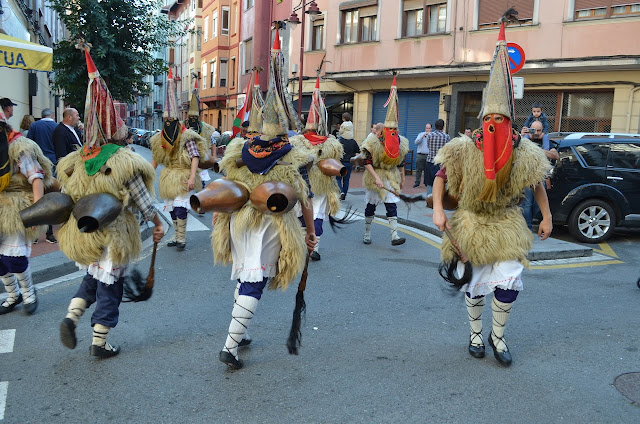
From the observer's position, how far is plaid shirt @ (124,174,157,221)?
13.8ft

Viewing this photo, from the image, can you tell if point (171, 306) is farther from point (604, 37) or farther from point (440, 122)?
point (604, 37)

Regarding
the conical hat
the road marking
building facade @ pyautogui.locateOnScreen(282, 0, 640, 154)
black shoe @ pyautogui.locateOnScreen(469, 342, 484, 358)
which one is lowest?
black shoe @ pyautogui.locateOnScreen(469, 342, 484, 358)

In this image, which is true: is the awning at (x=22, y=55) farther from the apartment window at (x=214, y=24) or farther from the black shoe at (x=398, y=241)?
the apartment window at (x=214, y=24)

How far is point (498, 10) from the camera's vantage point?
1847 centimetres

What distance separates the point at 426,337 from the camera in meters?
4.85

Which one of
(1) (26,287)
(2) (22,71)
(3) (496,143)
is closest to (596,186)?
(3) (496,143)

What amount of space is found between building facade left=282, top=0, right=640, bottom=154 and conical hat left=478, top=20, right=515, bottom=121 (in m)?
13.6

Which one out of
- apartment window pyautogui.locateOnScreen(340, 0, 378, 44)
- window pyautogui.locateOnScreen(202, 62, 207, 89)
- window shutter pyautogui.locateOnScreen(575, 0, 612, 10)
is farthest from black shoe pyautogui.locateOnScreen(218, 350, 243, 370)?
window pyautogui.locateOnScreen(202, 62, 207, 89)

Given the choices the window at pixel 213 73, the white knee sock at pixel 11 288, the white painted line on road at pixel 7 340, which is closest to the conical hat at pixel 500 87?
the white painted line on road at pixel 7 340

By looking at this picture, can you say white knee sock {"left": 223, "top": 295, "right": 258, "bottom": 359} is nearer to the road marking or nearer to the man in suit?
the man in suit

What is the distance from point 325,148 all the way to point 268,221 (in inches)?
145

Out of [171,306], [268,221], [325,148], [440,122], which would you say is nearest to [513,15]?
[268,221]

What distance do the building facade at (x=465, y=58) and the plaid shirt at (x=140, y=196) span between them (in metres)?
15.1

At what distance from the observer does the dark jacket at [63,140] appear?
8.80m
